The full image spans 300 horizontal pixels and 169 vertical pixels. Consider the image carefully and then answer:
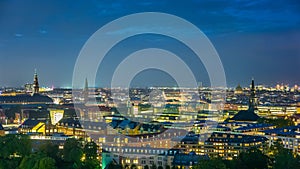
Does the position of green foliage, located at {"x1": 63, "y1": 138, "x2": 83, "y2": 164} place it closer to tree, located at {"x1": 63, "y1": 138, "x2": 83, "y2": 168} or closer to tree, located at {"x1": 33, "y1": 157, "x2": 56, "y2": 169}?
tree, located at {"x1": 63, "y1": 138, "x2": 83, "y2": 168}

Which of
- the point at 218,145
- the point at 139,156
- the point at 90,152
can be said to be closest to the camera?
the point at 90,152

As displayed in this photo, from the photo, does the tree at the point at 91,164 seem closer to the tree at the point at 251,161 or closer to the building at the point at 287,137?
the tree at the point at 251,161

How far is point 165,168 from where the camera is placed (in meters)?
14.2

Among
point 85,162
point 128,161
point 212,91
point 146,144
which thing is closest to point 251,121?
point 146,144

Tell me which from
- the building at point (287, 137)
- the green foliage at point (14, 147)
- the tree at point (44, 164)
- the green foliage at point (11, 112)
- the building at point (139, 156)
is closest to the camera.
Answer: the tree at point (44, 164)

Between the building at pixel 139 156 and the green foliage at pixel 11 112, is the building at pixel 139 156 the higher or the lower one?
the lower one

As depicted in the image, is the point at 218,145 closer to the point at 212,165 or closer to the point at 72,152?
→ the point at 212,165

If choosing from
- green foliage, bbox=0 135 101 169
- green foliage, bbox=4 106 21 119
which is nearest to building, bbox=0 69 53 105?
green foliage, bbox=4 106 21 119

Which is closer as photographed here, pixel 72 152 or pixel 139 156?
pixel 72 152

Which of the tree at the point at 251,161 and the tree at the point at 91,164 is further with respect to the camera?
the tree at the point at 91,164

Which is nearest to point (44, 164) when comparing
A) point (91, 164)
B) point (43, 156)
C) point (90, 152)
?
point (43, 156)

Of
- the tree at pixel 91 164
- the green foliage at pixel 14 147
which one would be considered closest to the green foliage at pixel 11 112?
the green foliage at pixel 14 147

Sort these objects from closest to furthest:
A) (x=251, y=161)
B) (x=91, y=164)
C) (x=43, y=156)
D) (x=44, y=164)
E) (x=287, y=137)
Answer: (x=44, y=164) → (x=251, y=161) → (x=43, y=156) → (x=91, y=164) → (x=287, y=137)

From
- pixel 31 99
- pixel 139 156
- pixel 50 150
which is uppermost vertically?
pixel 31 99
